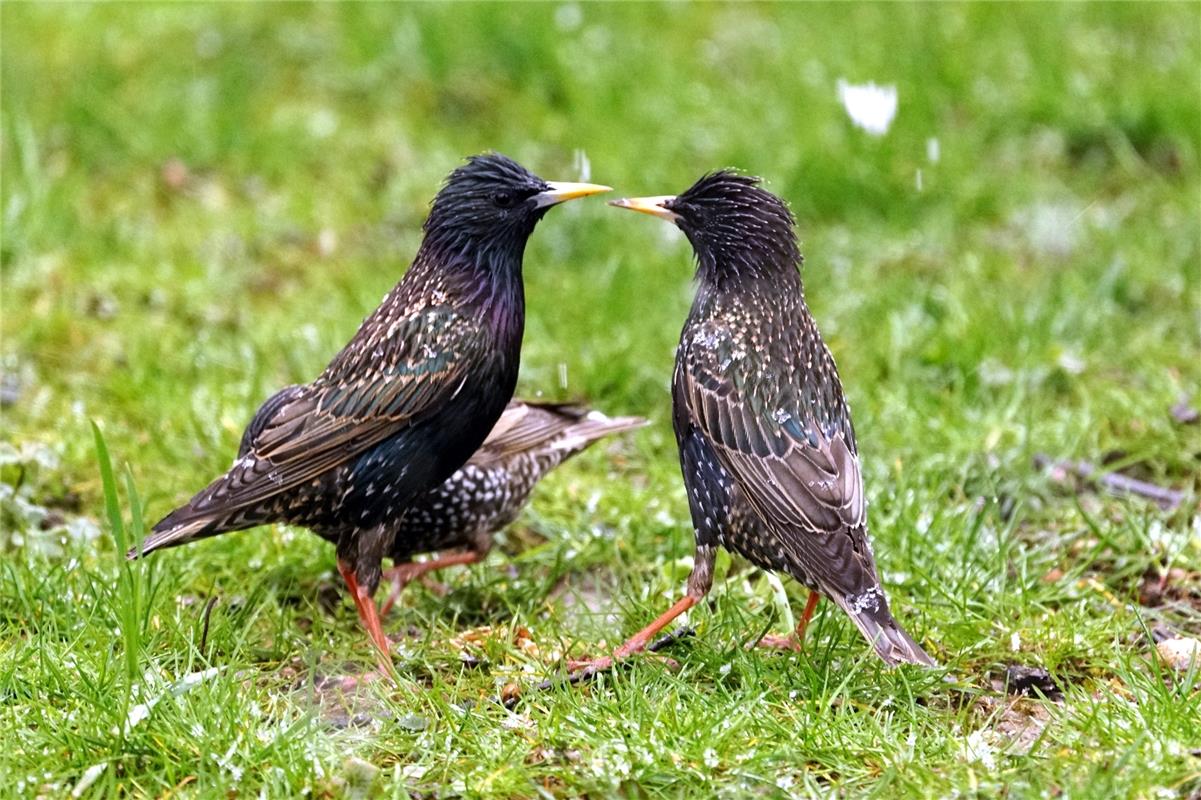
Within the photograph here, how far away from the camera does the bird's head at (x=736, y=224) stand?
4.83 meters

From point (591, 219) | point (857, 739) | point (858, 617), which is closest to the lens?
point (857, 739)

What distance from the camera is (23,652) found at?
4.25m

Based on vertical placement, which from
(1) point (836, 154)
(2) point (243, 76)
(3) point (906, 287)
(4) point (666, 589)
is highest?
(2) point (243, 76)

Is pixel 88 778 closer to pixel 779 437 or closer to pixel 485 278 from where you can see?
pixel 485 278

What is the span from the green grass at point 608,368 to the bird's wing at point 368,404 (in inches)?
16.4

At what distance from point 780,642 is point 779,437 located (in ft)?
1.94

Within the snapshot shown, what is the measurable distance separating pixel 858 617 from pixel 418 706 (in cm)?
115

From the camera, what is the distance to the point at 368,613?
4660 millimetres

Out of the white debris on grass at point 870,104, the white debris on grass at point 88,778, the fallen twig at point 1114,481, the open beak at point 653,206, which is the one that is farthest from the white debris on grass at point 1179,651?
the white debris on grass at point 870,104

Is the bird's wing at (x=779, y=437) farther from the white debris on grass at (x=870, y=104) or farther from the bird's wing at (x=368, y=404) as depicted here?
the white debris on grass at (x=870, y=104)

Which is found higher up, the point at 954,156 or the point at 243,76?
the point at 243,76

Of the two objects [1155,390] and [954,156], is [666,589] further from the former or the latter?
[954,156]

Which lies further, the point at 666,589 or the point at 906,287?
the point at 906,287

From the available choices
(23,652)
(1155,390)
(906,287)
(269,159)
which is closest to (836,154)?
(906,287)
